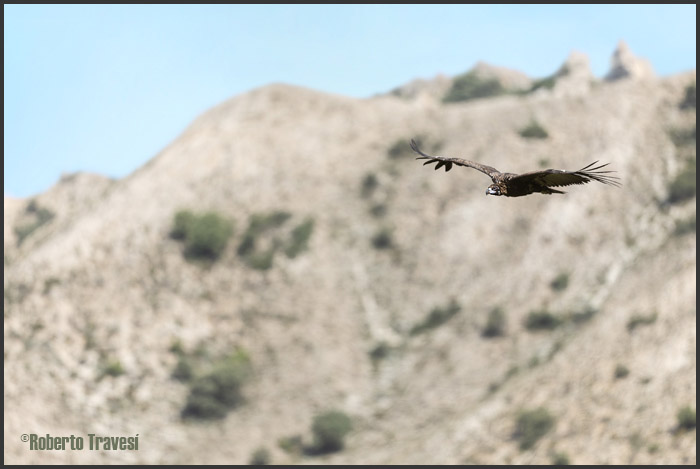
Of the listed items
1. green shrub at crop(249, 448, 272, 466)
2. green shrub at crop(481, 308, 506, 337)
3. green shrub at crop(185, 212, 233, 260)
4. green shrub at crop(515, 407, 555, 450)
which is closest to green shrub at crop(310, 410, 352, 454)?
green shrub at crop(249, 448, 272, 466)

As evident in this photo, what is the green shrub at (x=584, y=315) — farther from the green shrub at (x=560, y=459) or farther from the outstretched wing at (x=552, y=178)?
the outstretched wing at (x=552, y=178)

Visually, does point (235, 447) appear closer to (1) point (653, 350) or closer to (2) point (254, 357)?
(2) point (254, 357)

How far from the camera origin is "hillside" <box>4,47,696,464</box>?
77188mm

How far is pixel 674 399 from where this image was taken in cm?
7000

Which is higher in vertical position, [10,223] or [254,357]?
[10,223]

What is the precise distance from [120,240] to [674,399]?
182 ft

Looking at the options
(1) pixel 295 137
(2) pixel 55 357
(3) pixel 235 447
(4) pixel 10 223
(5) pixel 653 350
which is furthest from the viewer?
(4) pixel 10 223

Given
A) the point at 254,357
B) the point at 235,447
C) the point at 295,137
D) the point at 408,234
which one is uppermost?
the point at 295,137

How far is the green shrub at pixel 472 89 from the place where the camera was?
173875 mm

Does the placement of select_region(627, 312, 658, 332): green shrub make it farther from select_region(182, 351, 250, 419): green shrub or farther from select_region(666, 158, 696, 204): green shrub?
select_region(182, 351, 250, 419): green shrub

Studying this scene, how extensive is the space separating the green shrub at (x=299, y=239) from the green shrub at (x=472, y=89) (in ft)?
246

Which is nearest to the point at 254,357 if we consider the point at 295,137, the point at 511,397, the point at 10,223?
the point at 511,397

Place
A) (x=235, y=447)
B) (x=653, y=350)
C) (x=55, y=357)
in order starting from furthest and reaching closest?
1. (x=55, y=357)
2. (x=235, y=447)
3. (x=653, y=350)

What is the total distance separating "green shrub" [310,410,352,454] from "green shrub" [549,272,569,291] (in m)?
22.6
